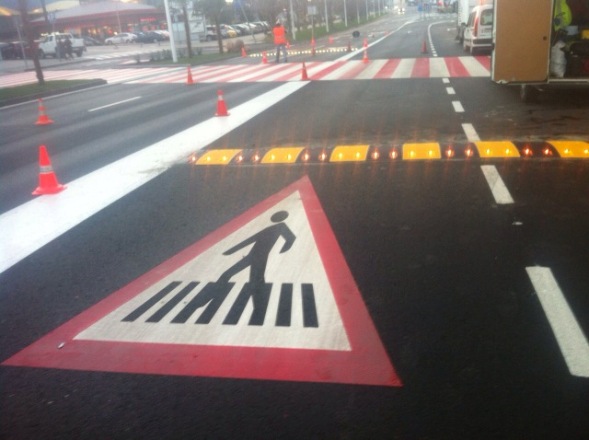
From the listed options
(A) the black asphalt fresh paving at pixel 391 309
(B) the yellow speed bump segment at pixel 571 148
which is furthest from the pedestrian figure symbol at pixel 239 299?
(B) the yellow speed bump segment at pixel 571 148

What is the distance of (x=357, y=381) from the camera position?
11.0 ft

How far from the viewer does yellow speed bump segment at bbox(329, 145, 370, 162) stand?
27.9 ft

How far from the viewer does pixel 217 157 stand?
30.4 ft

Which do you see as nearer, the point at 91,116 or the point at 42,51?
the point at 91,116

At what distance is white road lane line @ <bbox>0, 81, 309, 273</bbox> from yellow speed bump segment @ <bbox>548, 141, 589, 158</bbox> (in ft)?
17.0

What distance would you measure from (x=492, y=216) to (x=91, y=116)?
466 inches

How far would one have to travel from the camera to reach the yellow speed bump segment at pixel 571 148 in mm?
8006

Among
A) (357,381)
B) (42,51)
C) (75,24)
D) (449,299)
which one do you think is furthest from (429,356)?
(75,24)

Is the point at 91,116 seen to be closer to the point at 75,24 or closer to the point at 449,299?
the point at 449,299

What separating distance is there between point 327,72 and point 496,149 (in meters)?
14.4

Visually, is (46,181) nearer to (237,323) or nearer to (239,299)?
(239,299)

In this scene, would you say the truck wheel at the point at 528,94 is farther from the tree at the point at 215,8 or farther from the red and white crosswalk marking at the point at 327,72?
the tree at the point at 215,8

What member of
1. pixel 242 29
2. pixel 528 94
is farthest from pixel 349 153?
pixel 242 29

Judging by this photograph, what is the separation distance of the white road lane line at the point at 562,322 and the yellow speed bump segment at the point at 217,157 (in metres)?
5.28
